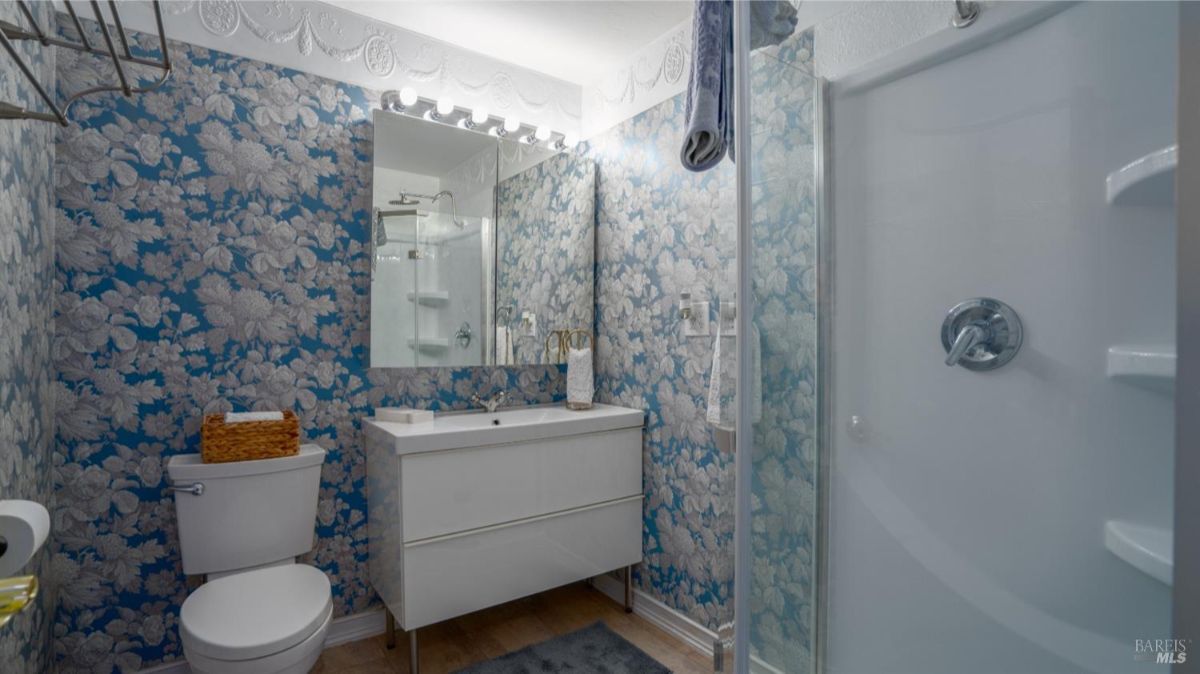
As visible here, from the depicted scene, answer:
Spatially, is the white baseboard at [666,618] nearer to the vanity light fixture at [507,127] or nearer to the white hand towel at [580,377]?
the white hand towel at [580,377]

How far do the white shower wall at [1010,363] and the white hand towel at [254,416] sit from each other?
1.80 meters

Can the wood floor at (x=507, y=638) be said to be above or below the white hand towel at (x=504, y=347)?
below

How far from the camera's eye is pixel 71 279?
184 cm

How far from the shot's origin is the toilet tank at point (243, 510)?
1.82m

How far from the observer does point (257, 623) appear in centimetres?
156

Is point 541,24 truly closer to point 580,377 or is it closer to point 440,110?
point 440,110

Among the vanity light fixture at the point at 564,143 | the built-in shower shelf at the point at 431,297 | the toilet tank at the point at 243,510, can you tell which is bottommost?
the toilet tank at the point at 243,510

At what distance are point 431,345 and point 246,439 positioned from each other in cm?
78

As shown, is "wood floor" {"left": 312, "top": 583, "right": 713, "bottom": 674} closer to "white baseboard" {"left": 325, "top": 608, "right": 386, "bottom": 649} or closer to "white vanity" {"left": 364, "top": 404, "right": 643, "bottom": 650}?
"white baseboard" {"left": 325, "top": 608, "right": 386, "bottom": 649}

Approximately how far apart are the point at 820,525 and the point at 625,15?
6.89 ft

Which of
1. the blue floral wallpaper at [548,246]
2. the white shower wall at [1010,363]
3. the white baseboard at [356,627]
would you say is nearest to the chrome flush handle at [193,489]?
the white baseboard at [356,627]

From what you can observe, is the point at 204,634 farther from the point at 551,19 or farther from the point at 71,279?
the point at 551,19

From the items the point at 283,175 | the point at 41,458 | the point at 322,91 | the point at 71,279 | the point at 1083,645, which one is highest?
the point at 322,91

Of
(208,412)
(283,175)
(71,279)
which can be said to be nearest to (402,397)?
(208,412)
